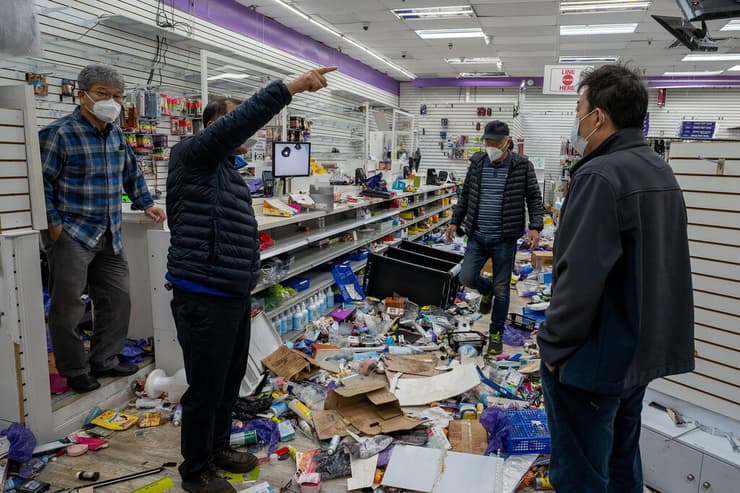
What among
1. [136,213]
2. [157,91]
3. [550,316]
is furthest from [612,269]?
[157,91]

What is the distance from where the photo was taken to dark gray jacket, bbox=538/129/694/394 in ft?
4.97

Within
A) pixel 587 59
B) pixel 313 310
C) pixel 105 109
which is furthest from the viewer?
pixel 587 59

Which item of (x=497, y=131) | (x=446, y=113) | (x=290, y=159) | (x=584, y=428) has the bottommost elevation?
(x=584, y=428)

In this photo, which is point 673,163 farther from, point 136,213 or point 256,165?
point 256,165

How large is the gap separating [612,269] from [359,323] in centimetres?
358

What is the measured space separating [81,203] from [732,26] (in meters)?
10.0

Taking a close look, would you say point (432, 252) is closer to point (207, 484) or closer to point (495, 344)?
point (495, 344)

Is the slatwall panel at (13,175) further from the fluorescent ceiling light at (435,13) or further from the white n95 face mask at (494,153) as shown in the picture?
the fluorescent ceiling light at (435,13)

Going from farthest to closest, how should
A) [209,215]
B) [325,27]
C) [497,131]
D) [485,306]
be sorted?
1. [325,27]
2. [485,306]
3. [497,131]
4. [209,215]

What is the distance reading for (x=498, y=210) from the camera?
4195 mm

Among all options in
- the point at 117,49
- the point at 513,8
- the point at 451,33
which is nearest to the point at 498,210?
the point at 117,49

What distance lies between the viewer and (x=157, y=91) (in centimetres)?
568

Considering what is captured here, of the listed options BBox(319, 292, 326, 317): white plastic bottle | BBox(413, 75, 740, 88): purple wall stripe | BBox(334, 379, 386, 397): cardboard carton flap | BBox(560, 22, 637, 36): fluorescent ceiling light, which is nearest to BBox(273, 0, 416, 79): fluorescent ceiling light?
BBox(413, 75, 740, 88): purple wall stripe

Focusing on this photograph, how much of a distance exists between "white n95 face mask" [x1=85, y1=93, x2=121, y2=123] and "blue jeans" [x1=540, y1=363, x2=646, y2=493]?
2.76 meters
